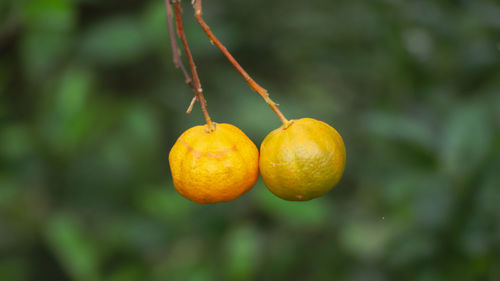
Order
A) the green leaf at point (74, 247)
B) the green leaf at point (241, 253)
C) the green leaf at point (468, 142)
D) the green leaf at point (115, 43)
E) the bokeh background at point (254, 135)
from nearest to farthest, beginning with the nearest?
the green leaf at point (468, 142) → the bokeh background at point (254, 135) → the green leaf at point (241, 253) → the green leaf at point (74, 247) → the green leaf at point (115, 43)

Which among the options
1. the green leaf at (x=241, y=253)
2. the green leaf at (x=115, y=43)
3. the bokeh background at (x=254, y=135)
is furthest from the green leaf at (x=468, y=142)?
the green leaf at (x=115, y=43)

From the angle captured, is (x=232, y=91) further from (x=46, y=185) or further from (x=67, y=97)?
(x=46, y=185)

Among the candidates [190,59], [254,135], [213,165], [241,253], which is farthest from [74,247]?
[190,59]

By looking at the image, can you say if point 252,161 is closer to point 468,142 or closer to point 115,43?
point 468,142

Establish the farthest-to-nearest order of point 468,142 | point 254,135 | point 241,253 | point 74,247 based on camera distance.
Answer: point 254,135, point 74,247, point 241,253, point 468,142

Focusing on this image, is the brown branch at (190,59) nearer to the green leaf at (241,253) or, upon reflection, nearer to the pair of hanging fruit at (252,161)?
the pair of hanging fruit at (252,161)

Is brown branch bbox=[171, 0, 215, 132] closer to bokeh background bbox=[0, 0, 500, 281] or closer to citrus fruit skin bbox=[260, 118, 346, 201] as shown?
citrus fruit skin bbox=[260, 118, 346, 201]
